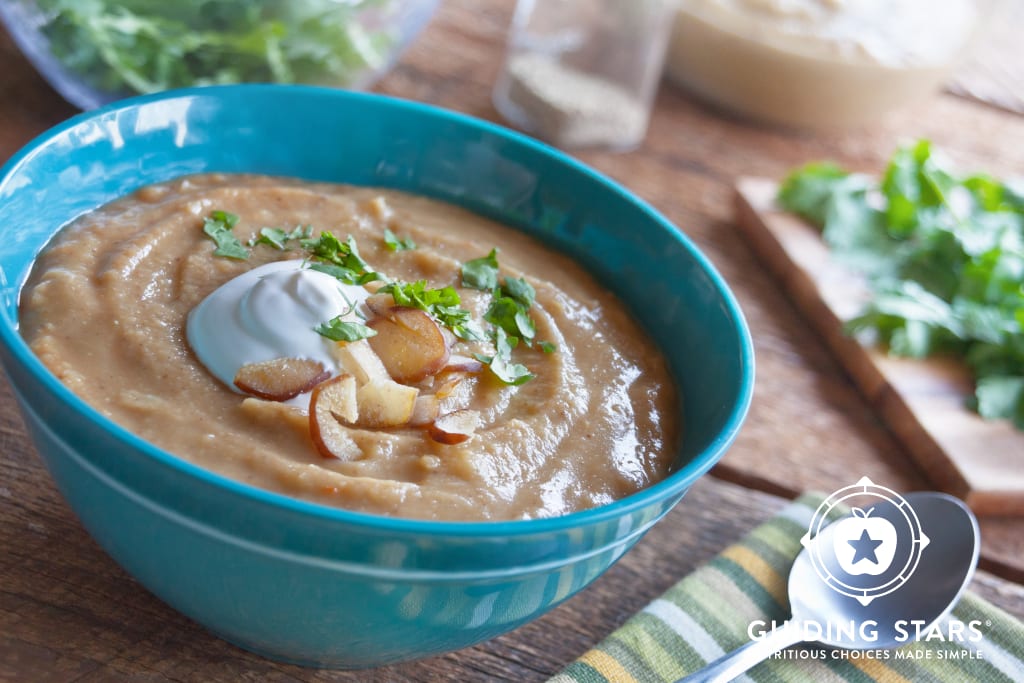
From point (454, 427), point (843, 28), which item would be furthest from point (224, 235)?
point (843, 28)

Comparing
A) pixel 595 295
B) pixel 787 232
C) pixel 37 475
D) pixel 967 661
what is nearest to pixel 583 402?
pixel 595 295

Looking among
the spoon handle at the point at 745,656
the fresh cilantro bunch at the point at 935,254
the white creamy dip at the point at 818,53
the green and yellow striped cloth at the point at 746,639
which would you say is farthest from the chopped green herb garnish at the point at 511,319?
the white creamy dip at the point at 818,53

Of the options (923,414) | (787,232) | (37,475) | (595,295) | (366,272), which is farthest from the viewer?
(787,232)

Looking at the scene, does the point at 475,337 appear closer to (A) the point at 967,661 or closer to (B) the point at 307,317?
(B) the point at 307,317

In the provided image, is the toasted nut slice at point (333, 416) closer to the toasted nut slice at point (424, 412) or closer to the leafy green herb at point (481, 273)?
the toasted nut slice at point (424, 412)

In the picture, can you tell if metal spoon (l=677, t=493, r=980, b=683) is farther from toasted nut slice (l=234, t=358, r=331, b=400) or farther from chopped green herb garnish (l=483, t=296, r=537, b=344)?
toasted nut slice (l=234, t=358, r=331, b=400)

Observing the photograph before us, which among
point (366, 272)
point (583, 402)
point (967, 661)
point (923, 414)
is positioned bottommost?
point (967, 661)
